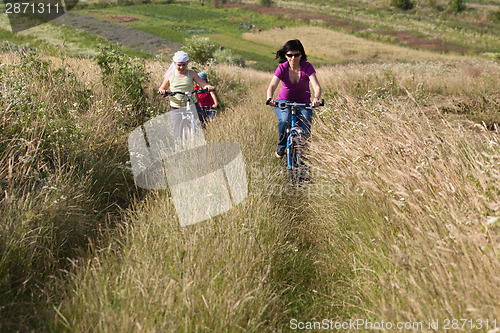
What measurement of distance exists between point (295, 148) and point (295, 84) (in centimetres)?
111

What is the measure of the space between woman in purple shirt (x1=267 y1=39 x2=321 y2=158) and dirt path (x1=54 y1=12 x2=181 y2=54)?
31.5 m

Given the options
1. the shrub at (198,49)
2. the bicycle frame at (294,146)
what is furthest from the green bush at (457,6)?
the bicycle frame at (294,146)

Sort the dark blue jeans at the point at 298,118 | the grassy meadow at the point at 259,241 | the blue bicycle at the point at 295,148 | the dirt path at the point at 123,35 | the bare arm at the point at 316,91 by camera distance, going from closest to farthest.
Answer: the grassy meadow at the point at 259,241 → the bare arm at the point at 316,91 → the blue bicycle at the point at 295,148 → the dark blue jeans at the point at 298,118 → the dirt path at the point at 123,35

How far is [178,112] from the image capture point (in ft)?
22.1

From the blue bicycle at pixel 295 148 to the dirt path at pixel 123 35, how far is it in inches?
1258

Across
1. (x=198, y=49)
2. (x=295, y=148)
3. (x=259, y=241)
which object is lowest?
(x=259, y=241)

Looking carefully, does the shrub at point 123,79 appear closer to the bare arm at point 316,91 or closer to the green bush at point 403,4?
the bare arm at point 316,91

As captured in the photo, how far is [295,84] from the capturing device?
5.92 metres

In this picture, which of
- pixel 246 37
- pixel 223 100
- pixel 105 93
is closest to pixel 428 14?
pixel 246 37

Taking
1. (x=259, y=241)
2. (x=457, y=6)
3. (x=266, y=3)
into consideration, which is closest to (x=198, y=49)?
(x=259, y=241)

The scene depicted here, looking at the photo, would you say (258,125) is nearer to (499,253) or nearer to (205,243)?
(205,243)

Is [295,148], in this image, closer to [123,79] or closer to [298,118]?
[298,118]

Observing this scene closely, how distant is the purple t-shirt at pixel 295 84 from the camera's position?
5.87 meters

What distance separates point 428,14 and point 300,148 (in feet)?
300
